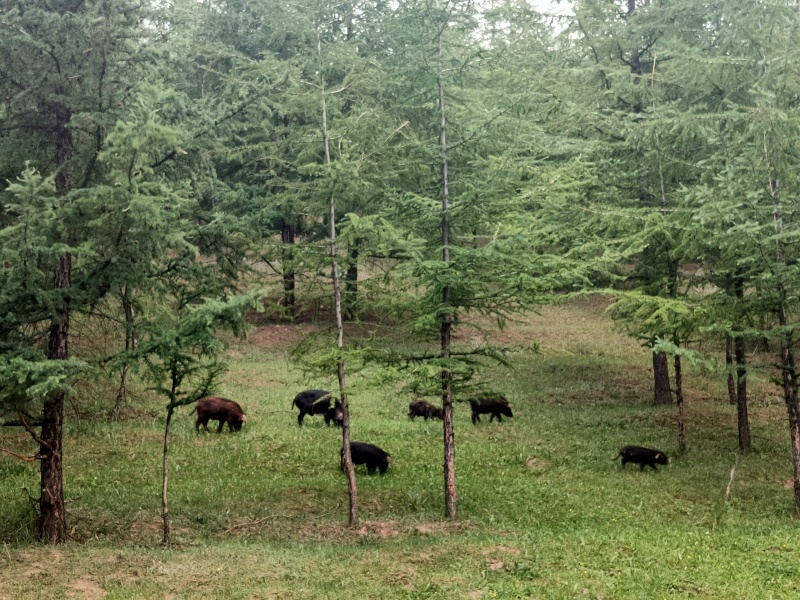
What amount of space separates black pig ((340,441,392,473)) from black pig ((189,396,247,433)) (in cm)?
454

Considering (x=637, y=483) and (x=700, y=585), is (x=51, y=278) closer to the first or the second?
(x=700, y=585)

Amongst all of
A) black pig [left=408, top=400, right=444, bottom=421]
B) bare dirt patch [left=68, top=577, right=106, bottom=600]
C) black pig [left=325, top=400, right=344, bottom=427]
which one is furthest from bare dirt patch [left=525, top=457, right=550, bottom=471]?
bare dirt patch [left=68, top=577, right=106, bottom=600]

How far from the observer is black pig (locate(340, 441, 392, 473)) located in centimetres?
1875

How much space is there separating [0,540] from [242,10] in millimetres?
33707

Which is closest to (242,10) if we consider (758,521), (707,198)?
(707,198)

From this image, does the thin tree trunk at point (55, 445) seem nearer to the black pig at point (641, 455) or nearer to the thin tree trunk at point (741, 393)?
the black pig at point (641, 455)

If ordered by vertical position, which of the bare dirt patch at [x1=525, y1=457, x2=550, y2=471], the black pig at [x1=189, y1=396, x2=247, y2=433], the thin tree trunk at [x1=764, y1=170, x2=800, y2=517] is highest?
the thin tree trunk at [x1=764, y1=170, x2=800, y2=517]

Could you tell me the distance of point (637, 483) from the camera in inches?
748

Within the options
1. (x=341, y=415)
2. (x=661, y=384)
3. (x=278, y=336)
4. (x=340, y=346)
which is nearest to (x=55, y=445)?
(x=340, y=346)

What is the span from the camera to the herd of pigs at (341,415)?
18.9 metres

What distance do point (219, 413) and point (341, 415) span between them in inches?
145

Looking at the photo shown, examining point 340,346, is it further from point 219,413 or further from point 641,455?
point 641,455

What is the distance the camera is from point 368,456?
18.8m

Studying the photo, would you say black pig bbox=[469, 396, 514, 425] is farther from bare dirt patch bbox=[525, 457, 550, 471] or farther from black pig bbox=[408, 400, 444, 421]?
bare dirt patch bbox=[525, 457, 550, 471]
